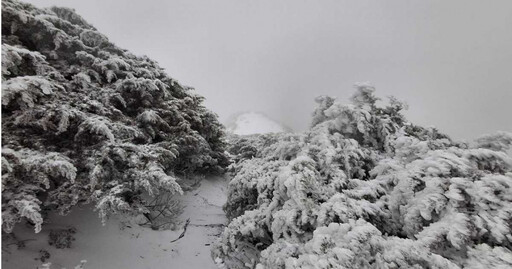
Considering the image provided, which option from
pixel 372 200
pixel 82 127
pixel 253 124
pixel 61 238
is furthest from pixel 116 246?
pixel 253 124

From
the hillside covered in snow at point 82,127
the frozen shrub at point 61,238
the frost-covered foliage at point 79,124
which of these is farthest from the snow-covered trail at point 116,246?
the frost-covered foliage at point 79,124

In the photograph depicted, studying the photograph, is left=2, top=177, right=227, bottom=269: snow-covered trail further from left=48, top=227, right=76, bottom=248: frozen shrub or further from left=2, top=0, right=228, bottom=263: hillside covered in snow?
left=2, top=0, right=228, bottom=263: hillside covered in snow

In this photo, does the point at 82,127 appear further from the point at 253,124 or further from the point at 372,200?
the point at 253,124

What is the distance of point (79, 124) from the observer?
14.0 feet

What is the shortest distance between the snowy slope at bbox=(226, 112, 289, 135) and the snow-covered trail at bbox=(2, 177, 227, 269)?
44998 millimetres

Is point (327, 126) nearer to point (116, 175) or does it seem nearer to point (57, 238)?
A: point (116, 175)

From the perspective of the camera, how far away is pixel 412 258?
2775 mm

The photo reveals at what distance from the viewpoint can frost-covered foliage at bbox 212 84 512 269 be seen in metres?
2.80

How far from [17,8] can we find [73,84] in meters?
1.50

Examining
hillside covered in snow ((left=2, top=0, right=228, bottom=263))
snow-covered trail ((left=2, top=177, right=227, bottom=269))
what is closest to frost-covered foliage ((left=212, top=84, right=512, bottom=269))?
snow-covered trail ((left=2, top=177, right=227, bottom=269))

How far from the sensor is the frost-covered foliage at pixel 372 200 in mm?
2801

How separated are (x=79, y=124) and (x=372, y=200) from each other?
12.9 feet

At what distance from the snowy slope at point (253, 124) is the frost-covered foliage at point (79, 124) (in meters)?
44.1

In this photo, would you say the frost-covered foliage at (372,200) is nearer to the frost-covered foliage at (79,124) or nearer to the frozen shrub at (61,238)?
the frost-covered foliage at (79,124)
